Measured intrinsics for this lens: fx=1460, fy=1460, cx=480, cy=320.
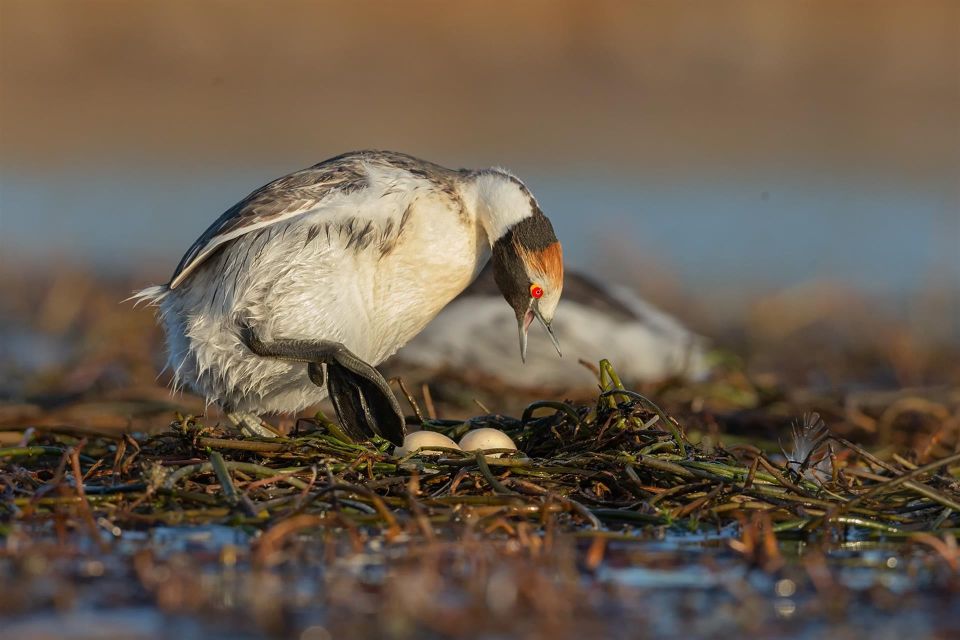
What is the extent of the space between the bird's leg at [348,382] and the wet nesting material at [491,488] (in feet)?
0.44

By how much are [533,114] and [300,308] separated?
17856 mm

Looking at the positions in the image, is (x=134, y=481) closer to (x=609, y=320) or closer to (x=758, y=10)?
(x=609, y=320)

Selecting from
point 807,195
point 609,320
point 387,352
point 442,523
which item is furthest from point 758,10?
point 442,523

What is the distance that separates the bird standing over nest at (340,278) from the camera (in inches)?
237

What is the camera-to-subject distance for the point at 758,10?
1040 inches

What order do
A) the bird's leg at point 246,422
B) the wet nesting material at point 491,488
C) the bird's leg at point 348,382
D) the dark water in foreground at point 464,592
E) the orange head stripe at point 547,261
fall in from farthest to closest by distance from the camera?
1. the bird's leg at point 246,422
2. the orange head stripe at point 547,261
3. the bird's leg at point 348,382
4. the wet nesting material at point 491,488
5. the dark water in foreground at point 464,592

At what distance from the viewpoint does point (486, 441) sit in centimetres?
559

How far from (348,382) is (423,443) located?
0.58 metres

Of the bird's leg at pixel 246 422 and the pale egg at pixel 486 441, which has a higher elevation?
the pale egg at pixel 486 441

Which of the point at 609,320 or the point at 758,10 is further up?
the point at 758,10

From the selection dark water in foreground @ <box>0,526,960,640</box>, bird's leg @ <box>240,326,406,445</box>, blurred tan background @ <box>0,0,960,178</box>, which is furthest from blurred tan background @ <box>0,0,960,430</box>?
dark water in foreground @ <box>0,526,960,640</box>

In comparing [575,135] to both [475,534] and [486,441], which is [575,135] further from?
[475,534]

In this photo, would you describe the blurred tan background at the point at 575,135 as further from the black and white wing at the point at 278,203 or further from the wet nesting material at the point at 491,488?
the wet nesting material at the point at 491,488

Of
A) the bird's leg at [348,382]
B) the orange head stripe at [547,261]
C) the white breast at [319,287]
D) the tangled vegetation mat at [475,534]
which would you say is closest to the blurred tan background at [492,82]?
the orange head stripe at [547,261]
